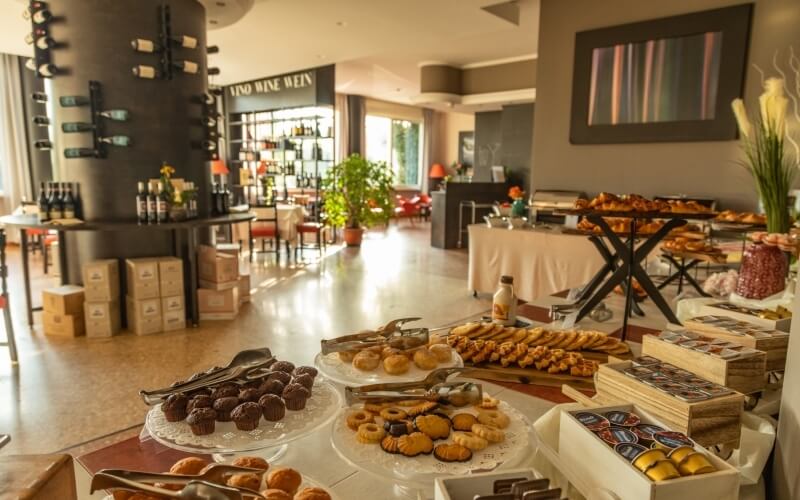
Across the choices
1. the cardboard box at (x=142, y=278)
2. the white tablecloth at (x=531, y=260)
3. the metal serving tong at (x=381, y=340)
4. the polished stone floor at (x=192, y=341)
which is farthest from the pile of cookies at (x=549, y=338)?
the cardboard box at (x=142, y=278)

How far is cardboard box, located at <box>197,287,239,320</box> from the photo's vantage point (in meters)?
4.83

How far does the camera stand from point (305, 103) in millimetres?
9281

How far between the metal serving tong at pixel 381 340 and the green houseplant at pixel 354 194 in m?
7.78

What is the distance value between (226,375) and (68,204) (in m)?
4.34

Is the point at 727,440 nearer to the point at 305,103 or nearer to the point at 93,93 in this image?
the point at 93,93

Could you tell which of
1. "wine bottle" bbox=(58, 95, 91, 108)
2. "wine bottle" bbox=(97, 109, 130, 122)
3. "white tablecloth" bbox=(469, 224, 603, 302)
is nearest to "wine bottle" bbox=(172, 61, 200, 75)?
"wine bottle" bbox=(97, 109, 130, 122)

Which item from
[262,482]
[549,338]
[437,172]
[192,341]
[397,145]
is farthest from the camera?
[437,172]

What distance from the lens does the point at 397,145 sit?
15.8 metres

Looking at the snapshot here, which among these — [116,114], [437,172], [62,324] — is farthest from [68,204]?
[437,172]

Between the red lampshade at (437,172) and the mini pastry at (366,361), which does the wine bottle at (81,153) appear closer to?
the mini pastry at (366,361)

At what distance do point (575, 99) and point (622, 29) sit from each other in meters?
0.88

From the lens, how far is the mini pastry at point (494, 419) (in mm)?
969

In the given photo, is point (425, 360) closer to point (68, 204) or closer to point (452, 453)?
point (452, 453)

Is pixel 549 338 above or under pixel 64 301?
above
